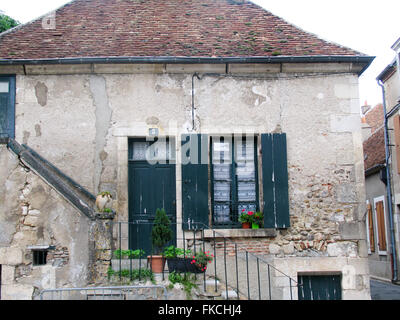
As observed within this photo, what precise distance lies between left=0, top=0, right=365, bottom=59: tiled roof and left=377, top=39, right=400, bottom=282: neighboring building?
544 cm

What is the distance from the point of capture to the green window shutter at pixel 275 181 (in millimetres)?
9195

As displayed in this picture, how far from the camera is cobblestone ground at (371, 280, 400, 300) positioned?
11.9m

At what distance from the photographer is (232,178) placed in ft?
31.6

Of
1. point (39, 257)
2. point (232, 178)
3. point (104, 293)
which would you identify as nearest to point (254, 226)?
point (232, 178)

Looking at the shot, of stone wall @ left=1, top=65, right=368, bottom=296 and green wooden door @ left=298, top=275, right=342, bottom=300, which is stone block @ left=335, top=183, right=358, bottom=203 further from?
green wooden door @ left=298, top=275, right=342, bottom=300

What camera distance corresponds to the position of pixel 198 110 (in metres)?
9.58

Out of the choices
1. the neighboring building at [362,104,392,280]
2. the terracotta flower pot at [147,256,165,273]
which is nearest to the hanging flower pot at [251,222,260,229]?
the terracotta flower pot at [147,256,165,273]

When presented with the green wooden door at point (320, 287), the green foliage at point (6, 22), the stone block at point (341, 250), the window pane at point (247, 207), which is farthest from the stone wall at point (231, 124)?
the green foliage at point (6, 22)

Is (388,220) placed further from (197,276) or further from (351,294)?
(197,276)

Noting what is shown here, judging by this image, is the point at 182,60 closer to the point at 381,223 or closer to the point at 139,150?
the point at 139,150

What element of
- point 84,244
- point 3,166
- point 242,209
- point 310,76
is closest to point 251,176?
point 242,209

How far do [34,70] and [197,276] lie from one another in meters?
4.87

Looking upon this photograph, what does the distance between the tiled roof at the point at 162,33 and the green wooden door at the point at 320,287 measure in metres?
4.07

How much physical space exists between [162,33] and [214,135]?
2.42 meters
